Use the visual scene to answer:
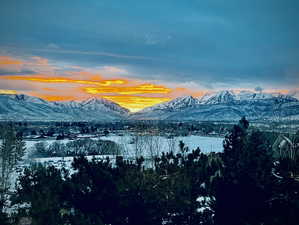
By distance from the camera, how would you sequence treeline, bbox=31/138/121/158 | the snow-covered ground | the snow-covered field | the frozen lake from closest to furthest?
the snow-covered field < the frozen lake < the snow-covered ground < treeline, bbox=31/138/121/158

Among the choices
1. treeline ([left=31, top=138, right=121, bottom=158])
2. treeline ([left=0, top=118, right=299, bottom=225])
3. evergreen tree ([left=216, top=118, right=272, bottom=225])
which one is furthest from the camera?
treeline ([left=31, top=138, right=121, bottom=158])

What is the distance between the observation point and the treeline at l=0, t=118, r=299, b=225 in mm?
11742

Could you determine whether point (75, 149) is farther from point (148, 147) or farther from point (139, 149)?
point (139, 149)

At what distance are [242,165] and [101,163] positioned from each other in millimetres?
5189

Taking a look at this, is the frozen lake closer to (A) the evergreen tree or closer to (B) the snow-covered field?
(B) the snow-covered field

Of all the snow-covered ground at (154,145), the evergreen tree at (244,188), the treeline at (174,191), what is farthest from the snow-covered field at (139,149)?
the evergreen tree at (244,188)

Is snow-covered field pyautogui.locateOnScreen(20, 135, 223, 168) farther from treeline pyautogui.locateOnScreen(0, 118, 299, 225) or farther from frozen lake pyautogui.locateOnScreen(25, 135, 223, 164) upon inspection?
treeline pyautogui.locateOnScreen(0, 118, 299, 225)

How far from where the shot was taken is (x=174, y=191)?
13.2 m

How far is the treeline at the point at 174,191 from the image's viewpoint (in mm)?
11742

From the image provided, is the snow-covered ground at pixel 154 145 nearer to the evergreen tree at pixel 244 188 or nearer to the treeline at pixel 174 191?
the treeline at pixel 174 191

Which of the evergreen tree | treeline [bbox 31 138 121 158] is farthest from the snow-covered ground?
the evergreen tree

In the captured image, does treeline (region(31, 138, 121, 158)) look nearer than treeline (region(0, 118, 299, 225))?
No

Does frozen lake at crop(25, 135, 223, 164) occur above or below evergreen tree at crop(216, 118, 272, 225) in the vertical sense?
below

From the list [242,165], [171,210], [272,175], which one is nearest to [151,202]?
[171,210]
